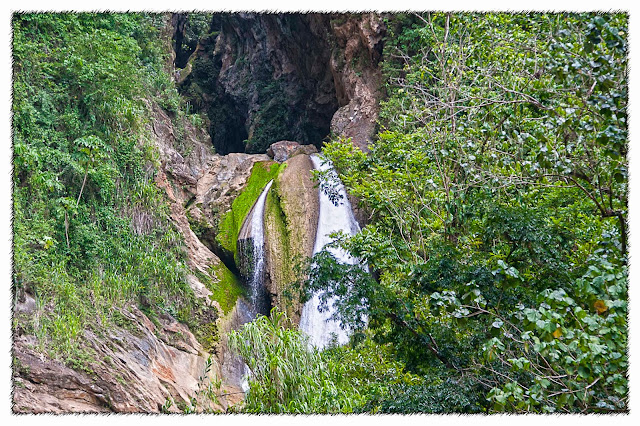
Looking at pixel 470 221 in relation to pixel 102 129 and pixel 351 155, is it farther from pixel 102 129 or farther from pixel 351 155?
pixel 102 129

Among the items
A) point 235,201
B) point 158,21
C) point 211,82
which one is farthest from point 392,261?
point 211,82

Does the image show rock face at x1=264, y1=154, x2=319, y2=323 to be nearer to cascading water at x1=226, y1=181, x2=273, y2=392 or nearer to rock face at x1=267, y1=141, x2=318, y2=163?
cascading water at x1=226, y1=181, x2=273, y2=392

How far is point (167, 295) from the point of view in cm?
1075

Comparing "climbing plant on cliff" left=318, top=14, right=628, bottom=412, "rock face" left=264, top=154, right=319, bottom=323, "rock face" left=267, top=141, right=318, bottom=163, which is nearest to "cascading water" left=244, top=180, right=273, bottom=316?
"rock face" left=264, top=154, right=319, bottom=323

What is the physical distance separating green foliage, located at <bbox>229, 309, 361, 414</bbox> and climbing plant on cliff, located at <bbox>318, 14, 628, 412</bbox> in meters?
0.82

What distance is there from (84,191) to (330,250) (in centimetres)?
565

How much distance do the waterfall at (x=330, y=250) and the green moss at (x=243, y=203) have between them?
81.8 inches

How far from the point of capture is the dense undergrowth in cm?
764

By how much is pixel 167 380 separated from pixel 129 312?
145cm

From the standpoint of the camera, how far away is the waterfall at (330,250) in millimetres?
11484

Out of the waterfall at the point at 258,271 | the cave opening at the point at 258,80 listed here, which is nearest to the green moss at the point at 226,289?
the waterfall at the point at 258,271

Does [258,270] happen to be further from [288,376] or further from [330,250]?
[288,376]

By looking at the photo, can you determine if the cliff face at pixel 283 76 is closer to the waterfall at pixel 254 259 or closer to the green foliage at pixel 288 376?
the waterfall at pixel 254 259

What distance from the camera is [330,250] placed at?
12367 millimetres
